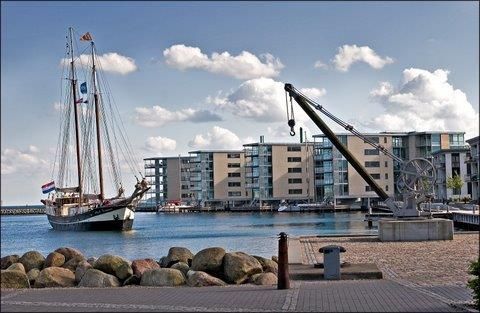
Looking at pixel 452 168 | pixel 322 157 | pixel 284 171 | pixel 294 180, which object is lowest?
pixel 294 180

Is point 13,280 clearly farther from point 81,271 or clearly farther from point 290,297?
point 290,297

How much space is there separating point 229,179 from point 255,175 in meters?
14.9

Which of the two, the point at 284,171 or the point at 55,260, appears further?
the point at 284,171

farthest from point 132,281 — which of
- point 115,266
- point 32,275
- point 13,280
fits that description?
point 32,275

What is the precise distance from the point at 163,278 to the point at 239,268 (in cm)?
211

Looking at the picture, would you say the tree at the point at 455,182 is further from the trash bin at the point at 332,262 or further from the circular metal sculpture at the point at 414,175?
the trash bin at the point at 332,262

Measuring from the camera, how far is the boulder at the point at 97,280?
19875 millimetres

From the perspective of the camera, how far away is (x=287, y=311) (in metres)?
13.2

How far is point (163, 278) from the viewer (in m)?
19.6

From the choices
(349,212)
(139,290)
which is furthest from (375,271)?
(349,212)

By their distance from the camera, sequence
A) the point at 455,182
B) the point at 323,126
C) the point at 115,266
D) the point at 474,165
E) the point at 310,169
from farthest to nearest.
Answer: the point at 310,169, the point at 455,182, the point at 474,165, the point at 323,126, the point at 115,266

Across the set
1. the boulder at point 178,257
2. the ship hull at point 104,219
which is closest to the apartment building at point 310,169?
the ship hull at point 104,219

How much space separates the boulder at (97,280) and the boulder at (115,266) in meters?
0.75

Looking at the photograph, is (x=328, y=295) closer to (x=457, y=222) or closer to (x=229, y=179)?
(x=457, y=222)
